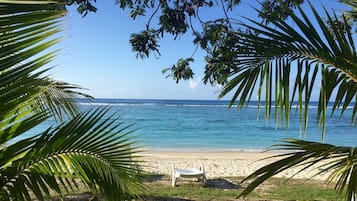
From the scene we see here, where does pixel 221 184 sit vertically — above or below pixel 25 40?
below

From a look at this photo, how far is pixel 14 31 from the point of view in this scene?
118 cm

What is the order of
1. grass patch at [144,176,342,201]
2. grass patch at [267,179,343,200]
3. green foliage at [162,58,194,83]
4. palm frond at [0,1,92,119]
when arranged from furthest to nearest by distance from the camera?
grass patch at [267,179,343,200] < grass patch at [144,176,342,201] < green foliage at [162,58,194,83] < palm frond at [0,1,92,119]

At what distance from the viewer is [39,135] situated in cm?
154

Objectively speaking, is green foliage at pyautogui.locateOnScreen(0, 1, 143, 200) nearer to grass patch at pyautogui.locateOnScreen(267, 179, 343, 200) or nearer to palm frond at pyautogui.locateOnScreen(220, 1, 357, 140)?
palm frond at pyautogui.locateOnScreen(220, 1, 357, 140)

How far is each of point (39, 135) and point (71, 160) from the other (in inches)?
8.7

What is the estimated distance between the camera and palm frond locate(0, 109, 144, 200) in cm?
152

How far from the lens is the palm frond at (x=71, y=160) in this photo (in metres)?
1.52

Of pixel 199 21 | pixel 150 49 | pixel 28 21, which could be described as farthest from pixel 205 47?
pixel 28 21

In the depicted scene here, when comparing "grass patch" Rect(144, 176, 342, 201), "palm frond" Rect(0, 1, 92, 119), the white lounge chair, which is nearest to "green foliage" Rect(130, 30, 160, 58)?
"grass patch" Rect(144, 176, 342, 201)

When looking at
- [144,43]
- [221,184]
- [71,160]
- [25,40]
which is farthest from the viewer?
[221,184]

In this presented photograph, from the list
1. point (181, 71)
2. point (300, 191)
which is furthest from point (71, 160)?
point (300, 191)

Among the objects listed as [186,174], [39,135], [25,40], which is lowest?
[186,174]

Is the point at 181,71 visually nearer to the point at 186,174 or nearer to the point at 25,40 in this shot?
the point at 25,40

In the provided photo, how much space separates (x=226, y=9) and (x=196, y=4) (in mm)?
410
